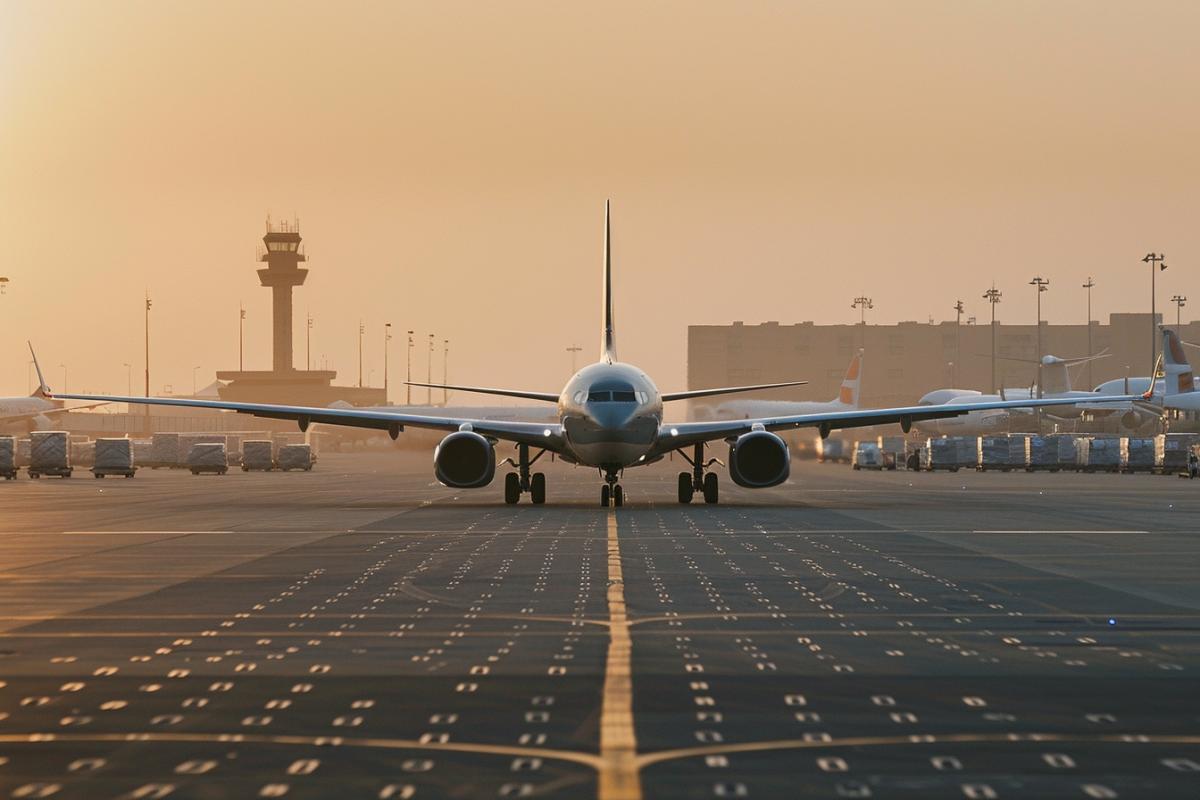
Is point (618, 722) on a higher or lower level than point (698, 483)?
lower

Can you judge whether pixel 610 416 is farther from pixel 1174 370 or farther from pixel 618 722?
pixel 1174 370

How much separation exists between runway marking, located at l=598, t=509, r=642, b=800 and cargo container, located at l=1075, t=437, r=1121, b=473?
79.5 meters

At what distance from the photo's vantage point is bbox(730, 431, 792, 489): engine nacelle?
4550 centimetres

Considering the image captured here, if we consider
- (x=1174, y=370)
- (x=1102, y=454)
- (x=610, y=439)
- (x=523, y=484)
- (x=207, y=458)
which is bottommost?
(x=207, y=458)

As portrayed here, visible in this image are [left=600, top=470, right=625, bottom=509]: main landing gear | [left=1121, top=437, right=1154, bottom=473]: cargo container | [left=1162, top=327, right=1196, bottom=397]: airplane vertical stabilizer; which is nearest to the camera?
[left=600, top=470, right=625, bottom=509]: main landing gear

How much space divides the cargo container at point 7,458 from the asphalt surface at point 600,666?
49565mm

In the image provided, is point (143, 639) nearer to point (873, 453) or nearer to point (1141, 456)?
point (1141, 456)

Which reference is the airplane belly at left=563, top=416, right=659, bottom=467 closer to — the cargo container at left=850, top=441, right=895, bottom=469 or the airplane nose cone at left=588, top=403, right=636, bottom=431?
the airplane nose cone at left=588, top=403, right=636, bottom=431

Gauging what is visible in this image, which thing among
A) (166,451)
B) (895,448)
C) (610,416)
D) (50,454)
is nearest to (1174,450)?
(895,448)

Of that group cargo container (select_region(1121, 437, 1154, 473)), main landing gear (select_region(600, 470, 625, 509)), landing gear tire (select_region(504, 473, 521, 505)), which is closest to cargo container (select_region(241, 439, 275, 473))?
cargo container (select_region(1121, 437, 1154, 473))

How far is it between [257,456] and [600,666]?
92.2 meters

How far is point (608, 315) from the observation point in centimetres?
5434

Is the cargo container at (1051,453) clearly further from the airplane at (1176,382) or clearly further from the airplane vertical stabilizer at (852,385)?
the airplane vertical stabilizer at (852,385)

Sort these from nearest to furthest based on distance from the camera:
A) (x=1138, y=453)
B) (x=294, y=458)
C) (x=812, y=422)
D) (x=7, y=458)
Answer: (x=812, y=422)
(x=7, y=458)
(x=1138, y=453)
(x=294, y=458)
